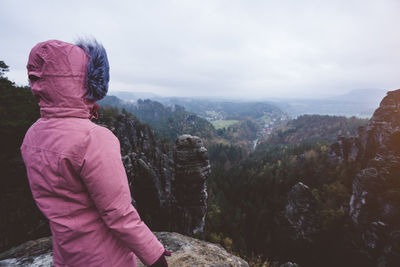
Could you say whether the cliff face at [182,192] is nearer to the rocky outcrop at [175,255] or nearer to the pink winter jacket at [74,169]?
the rocky outcrop at [175,255]

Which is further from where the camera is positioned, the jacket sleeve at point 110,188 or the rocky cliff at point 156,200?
the rocky cliff at point 156,200

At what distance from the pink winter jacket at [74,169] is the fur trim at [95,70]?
0.07 meters

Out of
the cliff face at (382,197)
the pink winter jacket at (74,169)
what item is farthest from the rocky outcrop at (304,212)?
the pink winter jacket at (74,169)

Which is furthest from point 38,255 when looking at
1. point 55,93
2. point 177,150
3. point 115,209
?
point 177,150

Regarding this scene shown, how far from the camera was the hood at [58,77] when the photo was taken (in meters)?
1.74

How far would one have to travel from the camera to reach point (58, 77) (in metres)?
1.75

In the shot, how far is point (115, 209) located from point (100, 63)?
1.60 metres

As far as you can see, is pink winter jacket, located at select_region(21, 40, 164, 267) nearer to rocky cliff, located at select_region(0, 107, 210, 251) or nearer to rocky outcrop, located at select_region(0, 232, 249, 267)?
rocky outcrop, located at select_region(0, 232, 249, 267)

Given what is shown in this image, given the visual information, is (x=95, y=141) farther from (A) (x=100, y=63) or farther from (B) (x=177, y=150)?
(B) (x=177, y=150)

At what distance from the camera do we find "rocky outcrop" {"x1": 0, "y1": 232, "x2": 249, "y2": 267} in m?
4.03

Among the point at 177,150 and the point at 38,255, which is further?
the point at 177,150

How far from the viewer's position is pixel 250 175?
6191 centimetres

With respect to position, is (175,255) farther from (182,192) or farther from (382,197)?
(382,197)

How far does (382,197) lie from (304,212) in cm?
1351
